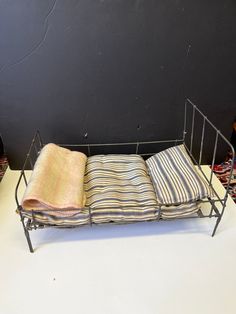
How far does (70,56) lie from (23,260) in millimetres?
1008

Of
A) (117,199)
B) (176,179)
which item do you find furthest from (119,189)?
(176,179)

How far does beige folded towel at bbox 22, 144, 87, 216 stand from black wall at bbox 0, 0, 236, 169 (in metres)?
0.24

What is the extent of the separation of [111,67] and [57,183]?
680 millimetres

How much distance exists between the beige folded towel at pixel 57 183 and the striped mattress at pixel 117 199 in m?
0.04

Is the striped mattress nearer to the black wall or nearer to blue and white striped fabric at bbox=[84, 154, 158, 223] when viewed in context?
blue and white striped fabric at bbox=[84, 154, 158, 223]

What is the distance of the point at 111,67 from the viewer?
53.8 inches

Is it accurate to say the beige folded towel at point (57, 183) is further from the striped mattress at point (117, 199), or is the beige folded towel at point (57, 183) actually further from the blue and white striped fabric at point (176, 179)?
the blue and white striped fabric at point (176, 179)

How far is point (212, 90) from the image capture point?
146cm

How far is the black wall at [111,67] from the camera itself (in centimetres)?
124

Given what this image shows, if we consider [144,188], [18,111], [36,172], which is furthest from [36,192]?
[18,111]

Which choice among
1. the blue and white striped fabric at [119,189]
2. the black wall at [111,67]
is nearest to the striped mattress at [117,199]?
the blue and white striped fabric at [119,189]

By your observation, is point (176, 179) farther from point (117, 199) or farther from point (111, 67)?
point (111, 67)

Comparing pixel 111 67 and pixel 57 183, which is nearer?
pixel 57 183

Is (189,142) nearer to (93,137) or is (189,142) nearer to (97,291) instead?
(93,137)
